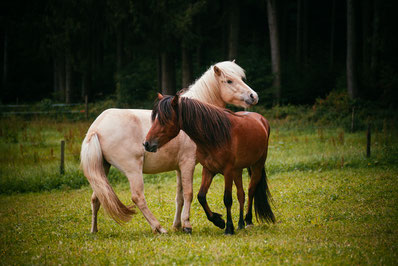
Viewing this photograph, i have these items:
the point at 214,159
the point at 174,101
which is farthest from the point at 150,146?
the point at 214,159

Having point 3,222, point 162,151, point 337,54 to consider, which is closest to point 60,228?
point 3,222

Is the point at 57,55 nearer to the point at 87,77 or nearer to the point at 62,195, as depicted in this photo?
the point at 87,77

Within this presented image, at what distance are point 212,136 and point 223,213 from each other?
101 inches

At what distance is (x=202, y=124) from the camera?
5.71 meters

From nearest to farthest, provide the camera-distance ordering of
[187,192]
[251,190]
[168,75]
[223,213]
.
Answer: [187,192], [251,190], [223,213], [168,75]

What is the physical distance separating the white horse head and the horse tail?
6.35 ft

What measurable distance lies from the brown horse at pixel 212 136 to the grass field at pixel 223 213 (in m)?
0.85

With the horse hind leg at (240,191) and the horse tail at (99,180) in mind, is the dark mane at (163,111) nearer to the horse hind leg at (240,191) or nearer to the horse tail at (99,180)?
the horse tail at (99,180)

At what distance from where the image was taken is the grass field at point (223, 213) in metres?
4.74

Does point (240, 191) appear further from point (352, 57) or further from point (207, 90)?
point (352, 57)

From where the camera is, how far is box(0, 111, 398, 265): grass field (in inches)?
187

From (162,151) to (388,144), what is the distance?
10.2 m

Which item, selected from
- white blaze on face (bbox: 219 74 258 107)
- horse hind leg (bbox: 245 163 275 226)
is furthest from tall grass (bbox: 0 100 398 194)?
white blaze on face (bbox: 219 74 258 107)

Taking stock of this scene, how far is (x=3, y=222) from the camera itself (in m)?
7.84
